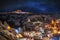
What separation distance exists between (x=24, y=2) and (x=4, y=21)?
29 centimetres

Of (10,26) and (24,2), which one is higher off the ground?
(24,2)

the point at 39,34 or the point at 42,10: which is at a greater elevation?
the point at 42,10

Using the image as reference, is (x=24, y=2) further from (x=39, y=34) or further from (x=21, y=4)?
(x=39, y=34)

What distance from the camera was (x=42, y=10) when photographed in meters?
1.52

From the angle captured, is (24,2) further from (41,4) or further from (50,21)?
(50,21)

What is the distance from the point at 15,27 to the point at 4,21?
5.2 inches

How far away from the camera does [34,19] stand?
1497 millimetres

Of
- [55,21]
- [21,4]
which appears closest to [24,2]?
[21,4]

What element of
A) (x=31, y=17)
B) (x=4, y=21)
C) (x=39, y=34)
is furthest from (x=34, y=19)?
(x=4, y=21)

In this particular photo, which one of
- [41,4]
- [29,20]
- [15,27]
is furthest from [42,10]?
[15,27]

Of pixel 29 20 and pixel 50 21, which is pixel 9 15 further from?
pixel 50 21

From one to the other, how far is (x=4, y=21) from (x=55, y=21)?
534mm

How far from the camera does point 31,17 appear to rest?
4.92 feet

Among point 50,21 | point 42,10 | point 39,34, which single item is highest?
point 42,10
